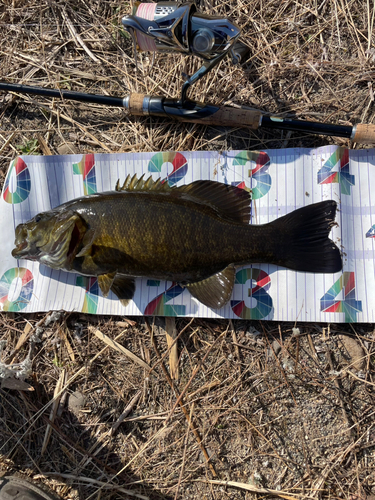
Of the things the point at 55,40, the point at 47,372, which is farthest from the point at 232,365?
the point at 55,40

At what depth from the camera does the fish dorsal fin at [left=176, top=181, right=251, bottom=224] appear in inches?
118

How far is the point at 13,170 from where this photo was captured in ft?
11.3

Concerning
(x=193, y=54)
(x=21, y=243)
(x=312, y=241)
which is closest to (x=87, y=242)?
(x=21, y=243)

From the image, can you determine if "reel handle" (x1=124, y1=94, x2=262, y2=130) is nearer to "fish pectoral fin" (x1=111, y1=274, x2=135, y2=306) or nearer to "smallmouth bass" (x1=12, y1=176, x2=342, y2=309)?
"smallmouth bass" (x1=12, y1=176, x2=342, y2=309)

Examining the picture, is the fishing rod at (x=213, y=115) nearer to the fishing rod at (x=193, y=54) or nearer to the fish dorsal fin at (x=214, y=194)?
the fishing rod at (x=193, y=54)

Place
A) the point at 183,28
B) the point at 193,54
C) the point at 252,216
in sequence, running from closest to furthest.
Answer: the point at 183,28, the point at 193,54, the point at 252,216

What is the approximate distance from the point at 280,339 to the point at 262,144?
1855 millimetres

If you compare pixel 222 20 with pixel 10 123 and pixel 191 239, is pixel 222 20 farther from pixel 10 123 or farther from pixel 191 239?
pixel 10 123

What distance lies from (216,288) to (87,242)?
118 cm

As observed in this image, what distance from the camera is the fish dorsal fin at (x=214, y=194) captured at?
2.99 meters

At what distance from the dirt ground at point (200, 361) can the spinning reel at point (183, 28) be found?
770mm

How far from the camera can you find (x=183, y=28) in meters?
2.38

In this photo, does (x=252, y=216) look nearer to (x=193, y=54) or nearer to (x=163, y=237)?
(x=163, y=237)

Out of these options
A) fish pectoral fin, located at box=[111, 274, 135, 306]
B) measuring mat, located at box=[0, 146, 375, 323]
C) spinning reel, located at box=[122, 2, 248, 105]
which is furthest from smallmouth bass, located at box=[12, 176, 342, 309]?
spinning reel, located at box=[122, 2, 248, 105]
